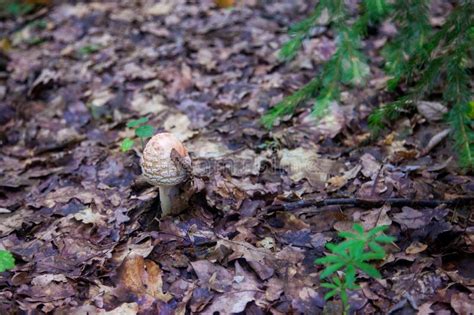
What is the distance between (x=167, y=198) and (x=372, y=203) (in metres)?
1.62

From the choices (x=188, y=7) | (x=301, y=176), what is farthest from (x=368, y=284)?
(x=188, y=7)

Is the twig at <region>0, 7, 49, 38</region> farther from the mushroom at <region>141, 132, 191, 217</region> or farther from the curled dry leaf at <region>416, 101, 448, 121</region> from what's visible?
the curled dry leaf at <region>416, 101, 448, 121</region>

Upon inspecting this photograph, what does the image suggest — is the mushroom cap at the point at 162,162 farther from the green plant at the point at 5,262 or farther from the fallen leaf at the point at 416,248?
the fallen leaf at the point at 416,248

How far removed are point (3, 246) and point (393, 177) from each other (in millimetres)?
3238

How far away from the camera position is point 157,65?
6.85 meters

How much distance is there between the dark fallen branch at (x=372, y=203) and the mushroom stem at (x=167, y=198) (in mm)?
792

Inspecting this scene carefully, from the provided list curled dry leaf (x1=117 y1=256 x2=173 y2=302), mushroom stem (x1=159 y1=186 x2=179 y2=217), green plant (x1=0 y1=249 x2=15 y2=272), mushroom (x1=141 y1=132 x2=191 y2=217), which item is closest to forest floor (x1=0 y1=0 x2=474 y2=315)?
curled dry leaf (x1=117 y1=256 x2=173 y2=302)

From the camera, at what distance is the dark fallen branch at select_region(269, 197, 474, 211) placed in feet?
12.1

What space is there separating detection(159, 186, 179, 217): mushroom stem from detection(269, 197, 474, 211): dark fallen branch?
31.2 inches

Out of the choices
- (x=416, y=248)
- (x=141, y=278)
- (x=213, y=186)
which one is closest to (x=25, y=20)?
(x=213, y=186)

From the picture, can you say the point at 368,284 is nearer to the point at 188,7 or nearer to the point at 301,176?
Result: the point at 301,176

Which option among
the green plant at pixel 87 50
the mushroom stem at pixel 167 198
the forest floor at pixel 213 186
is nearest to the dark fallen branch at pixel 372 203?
the forest floor at pixel 213 186

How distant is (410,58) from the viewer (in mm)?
3986

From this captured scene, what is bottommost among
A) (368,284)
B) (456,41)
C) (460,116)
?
(368,284)
